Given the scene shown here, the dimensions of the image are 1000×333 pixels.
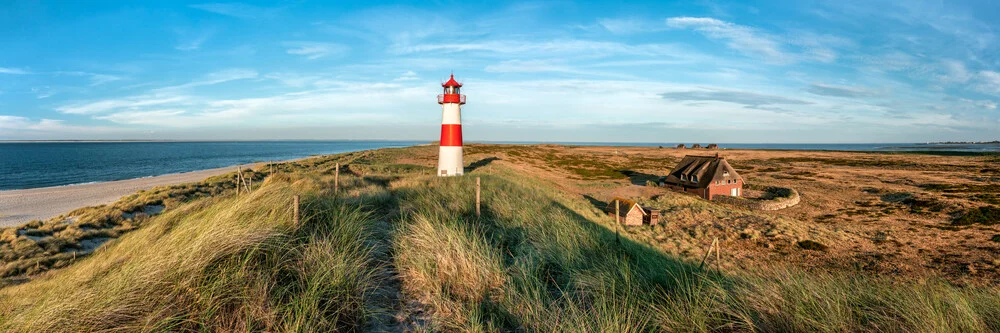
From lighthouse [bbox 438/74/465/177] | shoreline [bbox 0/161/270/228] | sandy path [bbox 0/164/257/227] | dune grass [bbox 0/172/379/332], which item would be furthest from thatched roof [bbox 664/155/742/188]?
sandy path [bbox 0/164/257/227]

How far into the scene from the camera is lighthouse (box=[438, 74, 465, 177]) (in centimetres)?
1953

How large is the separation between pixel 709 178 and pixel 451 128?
58.6ft

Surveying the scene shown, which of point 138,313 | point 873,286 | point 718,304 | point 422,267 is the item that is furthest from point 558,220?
point 138,313

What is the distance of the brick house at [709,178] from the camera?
25.8m

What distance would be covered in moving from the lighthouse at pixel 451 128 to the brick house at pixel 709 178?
17002 millimetres

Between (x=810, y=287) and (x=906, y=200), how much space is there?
103 ft

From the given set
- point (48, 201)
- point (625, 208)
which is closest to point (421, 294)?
point (625, 208)

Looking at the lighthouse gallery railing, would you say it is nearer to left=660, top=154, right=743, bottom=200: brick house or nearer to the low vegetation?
left=660, top=154, right=743, bottom=200: brick house

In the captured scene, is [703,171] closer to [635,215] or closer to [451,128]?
[635,215]

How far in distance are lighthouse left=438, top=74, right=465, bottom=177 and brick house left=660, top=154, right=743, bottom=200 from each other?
17.0 metres

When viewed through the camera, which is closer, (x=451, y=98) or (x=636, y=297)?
(x=636, y=297)

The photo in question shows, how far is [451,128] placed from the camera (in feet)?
64.6

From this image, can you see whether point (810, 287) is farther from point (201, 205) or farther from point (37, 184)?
point (37, 184)

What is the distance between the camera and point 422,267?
5.07m
